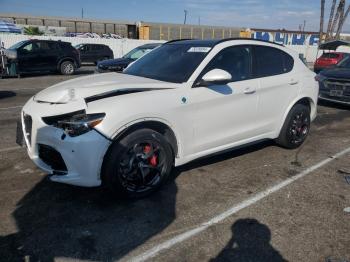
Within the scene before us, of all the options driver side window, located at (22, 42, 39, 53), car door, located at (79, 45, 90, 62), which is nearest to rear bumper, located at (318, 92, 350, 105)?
driver side window, located at (22, 42, 39, 53)

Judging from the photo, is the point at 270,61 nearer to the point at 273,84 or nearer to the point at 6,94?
the point at 273,84

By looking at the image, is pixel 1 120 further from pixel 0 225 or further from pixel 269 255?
pixel 269 255

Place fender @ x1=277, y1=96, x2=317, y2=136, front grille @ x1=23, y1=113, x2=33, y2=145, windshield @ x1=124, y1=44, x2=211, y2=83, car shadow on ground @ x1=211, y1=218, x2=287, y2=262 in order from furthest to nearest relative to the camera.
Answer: fender @ x1=277, y1=96, x2=317, y2=136 → windshield @ x1=124, y1=44, x2=211, y2=83 → front grille @ x1=23, y1=113, x2=33, y2=145 → car shadow on ground @ x1=211, y1=218, x2=287, y2=262

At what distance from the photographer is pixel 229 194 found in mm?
4066

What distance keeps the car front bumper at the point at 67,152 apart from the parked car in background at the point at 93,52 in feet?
71.2

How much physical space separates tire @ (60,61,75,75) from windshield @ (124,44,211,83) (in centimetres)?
1361

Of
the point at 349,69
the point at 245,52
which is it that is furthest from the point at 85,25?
the point at 245,52

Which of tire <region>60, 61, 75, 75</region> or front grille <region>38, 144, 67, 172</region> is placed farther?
tire <region>60, 61, 75, 75</region>

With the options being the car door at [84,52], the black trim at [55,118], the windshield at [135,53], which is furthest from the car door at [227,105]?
the car door at [84,52]

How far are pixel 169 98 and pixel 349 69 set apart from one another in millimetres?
8259

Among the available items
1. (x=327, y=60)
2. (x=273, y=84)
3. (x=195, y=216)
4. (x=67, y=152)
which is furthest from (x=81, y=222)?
(x=327, y=60)

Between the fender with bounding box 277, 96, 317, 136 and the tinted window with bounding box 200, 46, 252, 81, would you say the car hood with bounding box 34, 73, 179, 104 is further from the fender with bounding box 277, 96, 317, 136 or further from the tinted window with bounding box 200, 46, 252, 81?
the fender with bounding box 277, 96, 317, 136

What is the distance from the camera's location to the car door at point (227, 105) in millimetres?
4133

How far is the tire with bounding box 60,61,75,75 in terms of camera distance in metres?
17.6
